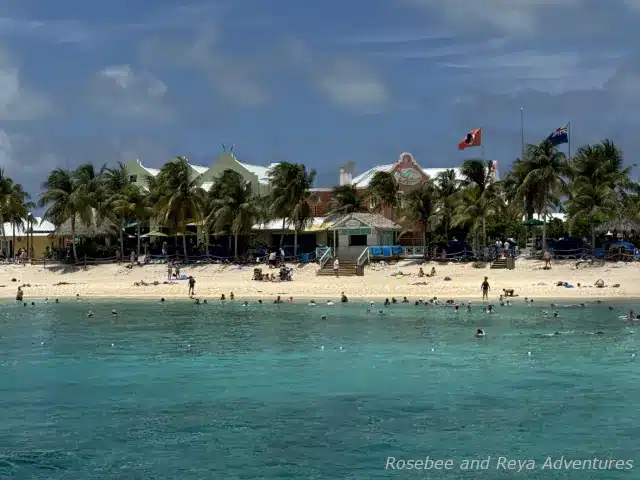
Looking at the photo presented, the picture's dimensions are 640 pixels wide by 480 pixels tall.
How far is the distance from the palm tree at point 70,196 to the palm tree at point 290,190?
13.4m

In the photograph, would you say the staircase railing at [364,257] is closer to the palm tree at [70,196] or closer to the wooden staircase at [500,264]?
the wooden staircase at [500,264]

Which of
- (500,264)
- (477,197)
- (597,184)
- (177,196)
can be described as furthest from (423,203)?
(177,196)

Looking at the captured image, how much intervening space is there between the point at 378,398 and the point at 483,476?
6.20m

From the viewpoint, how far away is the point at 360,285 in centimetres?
5228

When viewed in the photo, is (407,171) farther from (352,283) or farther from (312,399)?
(312,399)

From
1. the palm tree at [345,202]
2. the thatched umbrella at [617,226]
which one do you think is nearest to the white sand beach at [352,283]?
the thatched umbrella at [617,226]

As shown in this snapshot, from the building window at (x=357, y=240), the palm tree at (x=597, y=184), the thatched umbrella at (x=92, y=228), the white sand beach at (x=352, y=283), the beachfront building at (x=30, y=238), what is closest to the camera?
the white sand beach at (x=352, y=283)

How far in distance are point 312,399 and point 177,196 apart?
41.8m

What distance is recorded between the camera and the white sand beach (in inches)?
1897

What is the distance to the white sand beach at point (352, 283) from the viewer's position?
48.2 metres

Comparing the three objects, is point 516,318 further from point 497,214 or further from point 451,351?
point 497,214

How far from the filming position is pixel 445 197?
58.6 metres

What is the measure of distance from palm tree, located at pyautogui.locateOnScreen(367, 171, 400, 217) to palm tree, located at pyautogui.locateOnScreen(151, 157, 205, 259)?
39.8ft

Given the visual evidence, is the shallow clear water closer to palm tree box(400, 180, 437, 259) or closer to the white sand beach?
the white sand beach
